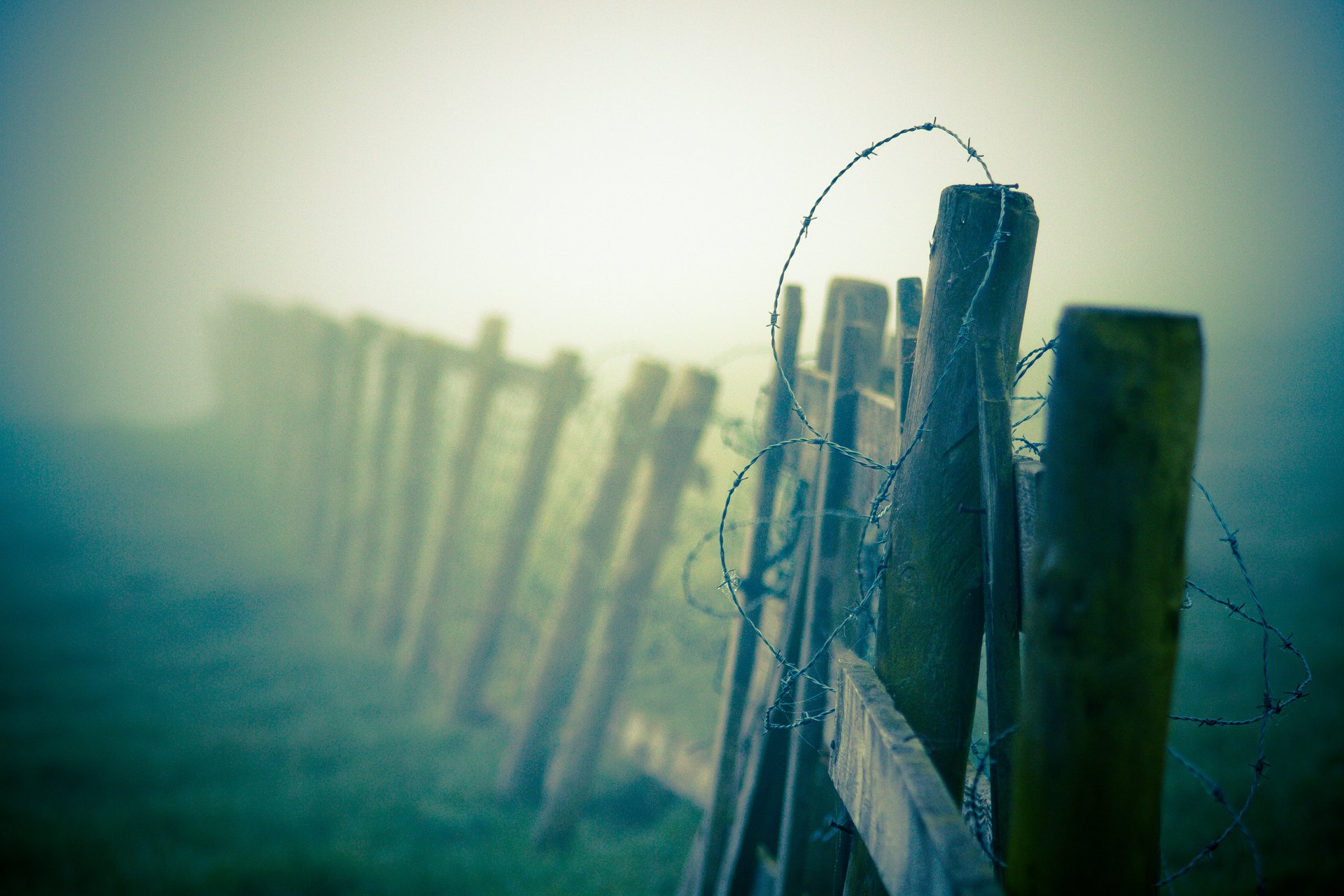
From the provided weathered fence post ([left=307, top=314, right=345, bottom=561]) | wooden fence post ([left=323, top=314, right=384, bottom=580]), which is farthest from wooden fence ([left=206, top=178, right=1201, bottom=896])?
weathered fence post ([left=307, top=314, right=345, bottom=561])

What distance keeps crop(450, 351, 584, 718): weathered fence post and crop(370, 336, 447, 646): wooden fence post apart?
1406mm

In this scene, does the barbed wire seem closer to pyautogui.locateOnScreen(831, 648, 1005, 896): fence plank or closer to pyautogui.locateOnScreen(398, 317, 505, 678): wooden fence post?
pyautogui.locateOnScreen(831, 648, 1005, 896): fence plank

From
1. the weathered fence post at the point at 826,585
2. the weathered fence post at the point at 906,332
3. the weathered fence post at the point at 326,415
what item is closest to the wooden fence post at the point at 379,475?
the weathered fence post at the point at 326,415

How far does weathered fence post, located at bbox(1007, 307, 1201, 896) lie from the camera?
0.62 meters

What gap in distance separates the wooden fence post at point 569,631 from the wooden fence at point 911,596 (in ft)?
0.05

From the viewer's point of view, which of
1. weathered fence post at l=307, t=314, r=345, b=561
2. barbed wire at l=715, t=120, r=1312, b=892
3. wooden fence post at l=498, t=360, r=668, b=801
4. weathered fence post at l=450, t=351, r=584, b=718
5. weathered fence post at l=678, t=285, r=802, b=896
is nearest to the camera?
barbed wire at l=715, t=120, r=1312, b=892

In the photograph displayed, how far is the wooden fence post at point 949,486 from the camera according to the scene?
99 centimetres

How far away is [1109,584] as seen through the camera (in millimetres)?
640

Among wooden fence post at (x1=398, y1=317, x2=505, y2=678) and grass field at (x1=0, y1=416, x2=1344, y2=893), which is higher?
wooden fence post at (x1=398, y1=317, x2=505, y2=678)

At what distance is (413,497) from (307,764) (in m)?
2.10

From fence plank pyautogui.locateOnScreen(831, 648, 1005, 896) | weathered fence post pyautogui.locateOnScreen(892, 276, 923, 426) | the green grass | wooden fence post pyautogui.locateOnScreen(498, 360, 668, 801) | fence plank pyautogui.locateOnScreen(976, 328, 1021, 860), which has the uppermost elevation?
weathered fence post pyautogui.locateOnScreen(892, 276, 923, 426)

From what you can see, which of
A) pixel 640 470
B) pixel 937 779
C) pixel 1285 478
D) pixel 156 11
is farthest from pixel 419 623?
pixel 156 11

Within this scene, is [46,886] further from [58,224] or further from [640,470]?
[58,224]

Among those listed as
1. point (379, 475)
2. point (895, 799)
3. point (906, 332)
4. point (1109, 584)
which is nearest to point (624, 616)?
point (906, 332)
